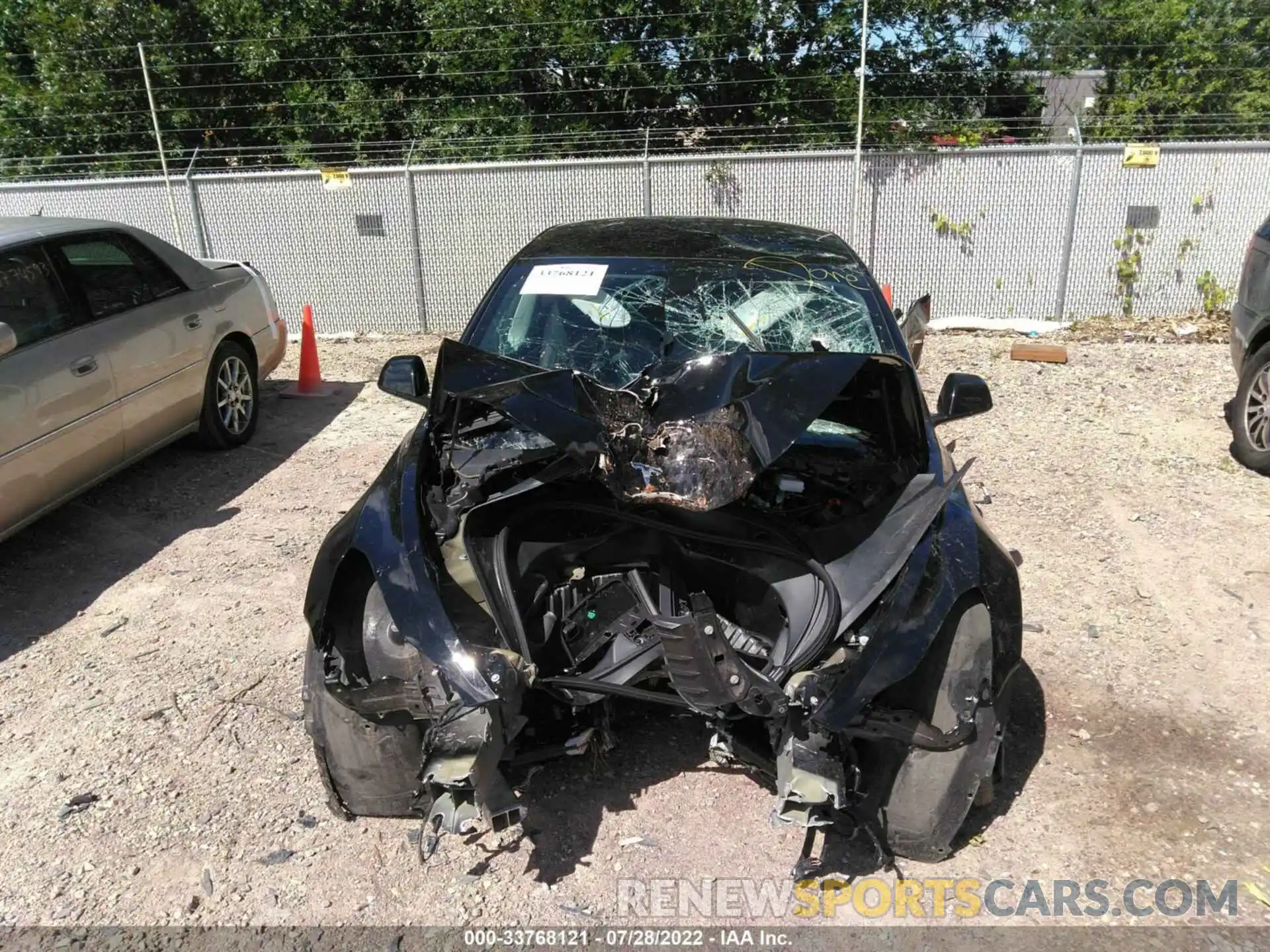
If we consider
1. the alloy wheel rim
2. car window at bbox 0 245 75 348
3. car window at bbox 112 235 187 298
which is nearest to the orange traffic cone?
the alloy wheel rim

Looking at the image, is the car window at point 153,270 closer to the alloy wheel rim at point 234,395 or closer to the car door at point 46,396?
the alloy wheel rim at point 234,395

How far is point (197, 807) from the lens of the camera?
312cm

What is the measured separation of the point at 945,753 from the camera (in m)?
2.64

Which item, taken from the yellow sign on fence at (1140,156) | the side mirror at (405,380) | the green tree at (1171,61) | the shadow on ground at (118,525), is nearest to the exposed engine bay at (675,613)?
the side mirror at (405,380)

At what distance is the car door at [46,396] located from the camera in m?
4.51

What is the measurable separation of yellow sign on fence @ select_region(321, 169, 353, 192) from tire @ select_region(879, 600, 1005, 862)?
9.30 metres

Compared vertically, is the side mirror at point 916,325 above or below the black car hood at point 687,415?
below

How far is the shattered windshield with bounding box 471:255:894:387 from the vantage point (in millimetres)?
3633

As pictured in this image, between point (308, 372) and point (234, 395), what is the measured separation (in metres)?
1.58

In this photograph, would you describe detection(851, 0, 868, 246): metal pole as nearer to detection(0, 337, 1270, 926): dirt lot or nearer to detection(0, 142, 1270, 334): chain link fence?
detection(0, 142, 1270, 334): chain link fence

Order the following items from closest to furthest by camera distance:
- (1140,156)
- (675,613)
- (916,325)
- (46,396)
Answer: (675,613) < (46,396) < (916,325) < (1140,156)

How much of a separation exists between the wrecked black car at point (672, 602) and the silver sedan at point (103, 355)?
8.19 ft

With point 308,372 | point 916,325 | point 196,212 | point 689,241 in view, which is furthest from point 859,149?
point 196,212

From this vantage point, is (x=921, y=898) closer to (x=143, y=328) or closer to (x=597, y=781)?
(x=597, y=781)
